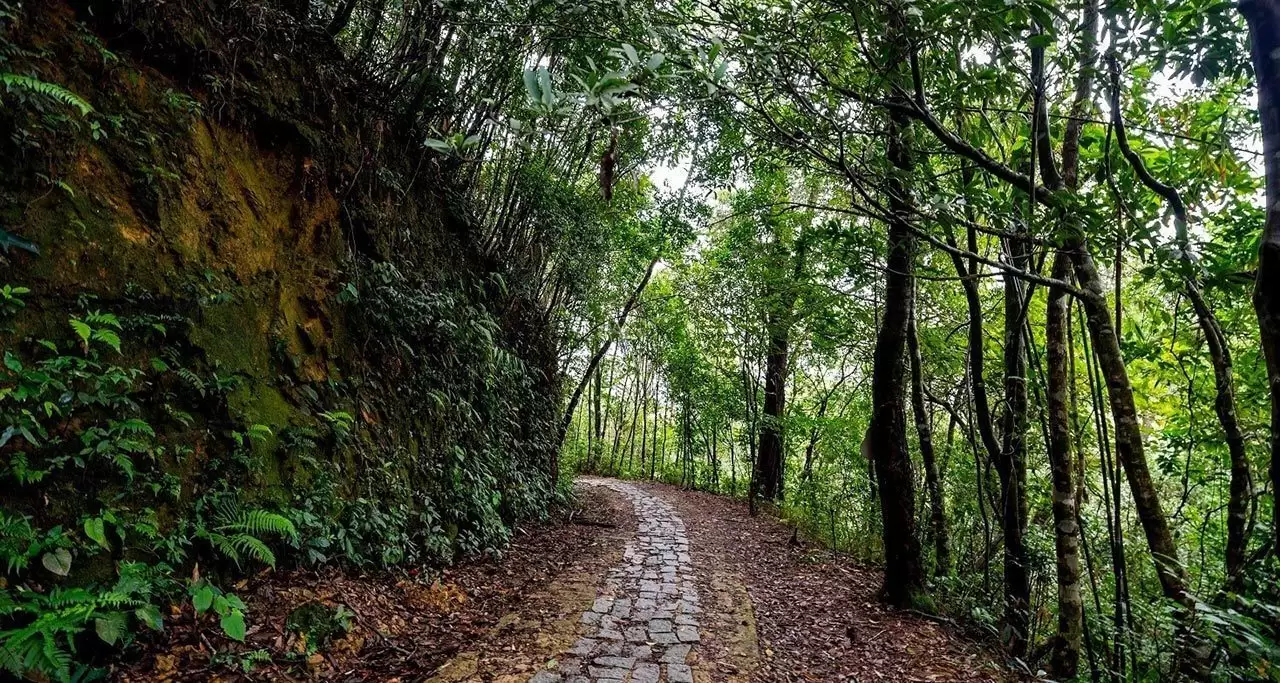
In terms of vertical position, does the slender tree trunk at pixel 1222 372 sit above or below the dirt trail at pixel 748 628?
above

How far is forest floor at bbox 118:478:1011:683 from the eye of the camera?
315cm

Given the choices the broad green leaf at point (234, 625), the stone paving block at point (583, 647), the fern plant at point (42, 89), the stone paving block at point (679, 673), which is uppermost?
the fern plant at point (42, 89)

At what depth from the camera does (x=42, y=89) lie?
2785mm

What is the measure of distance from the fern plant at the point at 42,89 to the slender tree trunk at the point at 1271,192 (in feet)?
16.0

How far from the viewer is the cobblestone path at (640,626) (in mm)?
3509

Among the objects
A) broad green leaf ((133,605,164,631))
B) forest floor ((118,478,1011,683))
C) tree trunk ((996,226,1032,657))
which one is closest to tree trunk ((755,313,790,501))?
forest floor ((118,478,1011,683))

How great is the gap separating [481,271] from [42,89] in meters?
4.72

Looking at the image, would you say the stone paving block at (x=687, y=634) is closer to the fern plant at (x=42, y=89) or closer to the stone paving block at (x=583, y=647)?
the stone paving block at (x=583, y=647)

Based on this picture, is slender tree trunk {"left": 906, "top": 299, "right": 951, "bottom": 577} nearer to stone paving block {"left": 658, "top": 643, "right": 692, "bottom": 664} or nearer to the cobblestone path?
the cobblestone path

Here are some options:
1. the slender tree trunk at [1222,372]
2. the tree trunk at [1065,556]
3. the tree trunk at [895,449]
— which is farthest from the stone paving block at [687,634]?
the slender tree trunk at [1222,372]

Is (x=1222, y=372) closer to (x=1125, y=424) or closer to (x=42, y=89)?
(x=1125, y=424)

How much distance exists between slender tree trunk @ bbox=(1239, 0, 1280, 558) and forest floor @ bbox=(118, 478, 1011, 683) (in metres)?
3.01

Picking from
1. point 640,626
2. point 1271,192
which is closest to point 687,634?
point 640,626

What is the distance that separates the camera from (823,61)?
429 cm
